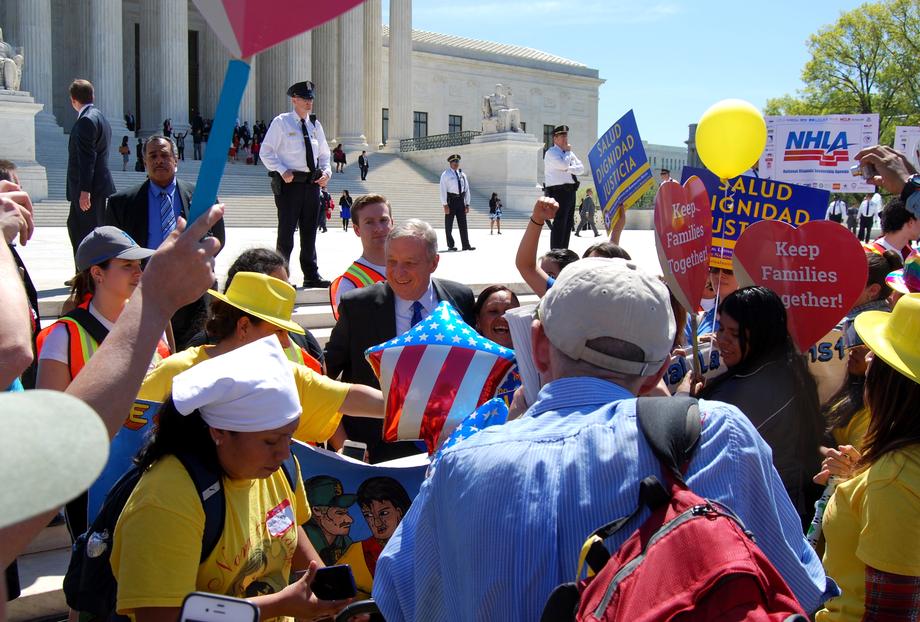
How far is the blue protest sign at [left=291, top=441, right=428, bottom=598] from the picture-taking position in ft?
8.78

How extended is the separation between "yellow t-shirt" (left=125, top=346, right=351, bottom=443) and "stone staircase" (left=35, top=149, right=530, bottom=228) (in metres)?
19.2

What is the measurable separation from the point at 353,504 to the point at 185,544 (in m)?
0.84

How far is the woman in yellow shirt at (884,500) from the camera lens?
206cm

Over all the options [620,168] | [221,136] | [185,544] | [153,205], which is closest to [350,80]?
[153,205]

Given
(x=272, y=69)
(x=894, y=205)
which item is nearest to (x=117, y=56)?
(x=272, y=69)

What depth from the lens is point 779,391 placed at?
9.69 feet

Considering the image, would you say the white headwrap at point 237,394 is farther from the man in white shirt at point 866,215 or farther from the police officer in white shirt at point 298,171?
the man in white shirt at point 866,215

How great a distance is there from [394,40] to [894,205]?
37492 millimetres

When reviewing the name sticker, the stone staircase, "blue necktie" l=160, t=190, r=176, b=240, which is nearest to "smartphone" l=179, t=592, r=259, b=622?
the name sticker

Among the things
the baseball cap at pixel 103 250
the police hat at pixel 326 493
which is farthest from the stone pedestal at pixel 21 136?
the police hat at pixel 326 493

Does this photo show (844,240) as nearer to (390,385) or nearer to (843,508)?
(843,508)

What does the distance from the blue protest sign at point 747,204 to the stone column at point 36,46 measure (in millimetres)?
29237

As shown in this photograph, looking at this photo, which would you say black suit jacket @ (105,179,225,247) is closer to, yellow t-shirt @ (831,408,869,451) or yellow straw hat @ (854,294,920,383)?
yellow t-shirt @ (831,408,869,451)

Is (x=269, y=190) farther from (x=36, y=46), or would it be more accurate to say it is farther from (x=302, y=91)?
(x=302, y=91)
